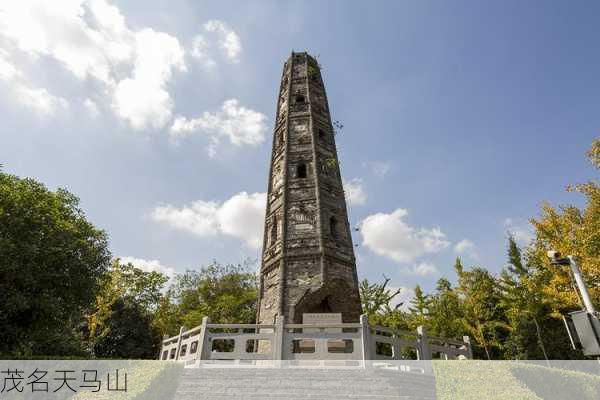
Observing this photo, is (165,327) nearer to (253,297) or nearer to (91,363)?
(253,297)

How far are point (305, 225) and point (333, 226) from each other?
1.49 metres

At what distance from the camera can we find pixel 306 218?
16062mm

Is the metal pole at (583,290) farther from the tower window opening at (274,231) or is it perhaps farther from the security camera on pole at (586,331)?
the tower window opening at (274,231)

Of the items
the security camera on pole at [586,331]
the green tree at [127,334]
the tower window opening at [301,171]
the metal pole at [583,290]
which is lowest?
the security camera on pole at [586,331]

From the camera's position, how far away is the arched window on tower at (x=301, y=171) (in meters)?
18.0

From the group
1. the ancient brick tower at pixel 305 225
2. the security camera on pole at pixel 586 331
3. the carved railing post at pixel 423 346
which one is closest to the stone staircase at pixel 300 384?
the carved railing post at pixel 423 346

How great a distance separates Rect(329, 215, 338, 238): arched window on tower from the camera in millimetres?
16148

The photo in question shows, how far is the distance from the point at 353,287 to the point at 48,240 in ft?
39.1

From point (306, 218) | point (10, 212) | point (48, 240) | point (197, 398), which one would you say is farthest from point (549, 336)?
point (10, 212)

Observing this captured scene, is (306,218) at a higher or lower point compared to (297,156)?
lower

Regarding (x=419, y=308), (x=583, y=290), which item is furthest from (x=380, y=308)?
(x=583, y=290)

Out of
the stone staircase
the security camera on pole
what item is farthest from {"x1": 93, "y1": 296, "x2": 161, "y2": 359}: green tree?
the security camera on pole

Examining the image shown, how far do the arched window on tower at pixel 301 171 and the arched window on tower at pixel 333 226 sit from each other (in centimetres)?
270

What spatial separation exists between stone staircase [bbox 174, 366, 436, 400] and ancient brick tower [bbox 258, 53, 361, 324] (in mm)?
5227
